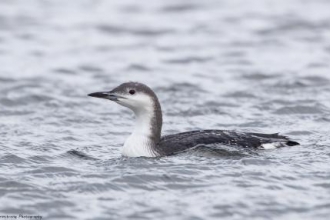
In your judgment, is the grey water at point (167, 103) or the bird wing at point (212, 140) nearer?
the grey water at point (167, 103)

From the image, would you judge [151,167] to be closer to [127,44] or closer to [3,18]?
[127,44]

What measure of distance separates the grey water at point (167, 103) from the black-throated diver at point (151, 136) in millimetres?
124

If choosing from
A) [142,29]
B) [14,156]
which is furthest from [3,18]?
[14,156]

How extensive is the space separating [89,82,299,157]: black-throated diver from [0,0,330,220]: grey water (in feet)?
0.41

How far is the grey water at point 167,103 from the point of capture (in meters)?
9.52

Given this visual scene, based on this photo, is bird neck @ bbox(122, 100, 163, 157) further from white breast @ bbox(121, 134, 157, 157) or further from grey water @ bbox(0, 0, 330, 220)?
grey water @ bbox(0, 0, 330, 220)

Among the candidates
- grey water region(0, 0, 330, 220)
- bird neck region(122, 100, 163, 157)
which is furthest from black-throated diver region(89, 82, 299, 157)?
grey water region(0, 0, 330, 220)

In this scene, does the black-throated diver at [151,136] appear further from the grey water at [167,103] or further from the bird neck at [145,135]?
the grey water at [167,103]

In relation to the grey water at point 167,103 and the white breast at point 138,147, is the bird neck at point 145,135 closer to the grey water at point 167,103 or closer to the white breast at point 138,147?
the white breast at point 138,147

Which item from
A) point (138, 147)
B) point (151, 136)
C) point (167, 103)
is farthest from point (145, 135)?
point (167, 103)

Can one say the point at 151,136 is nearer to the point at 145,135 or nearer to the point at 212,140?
the point at 145,135

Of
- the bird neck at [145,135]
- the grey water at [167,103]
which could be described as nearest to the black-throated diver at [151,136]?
the bird neck at [145,135]

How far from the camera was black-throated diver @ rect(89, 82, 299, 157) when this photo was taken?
10.9 metres

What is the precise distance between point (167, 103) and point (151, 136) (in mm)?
3916
